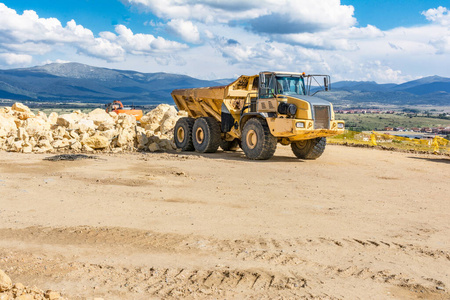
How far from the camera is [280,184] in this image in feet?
35.1

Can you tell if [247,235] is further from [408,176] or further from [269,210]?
[408,176]

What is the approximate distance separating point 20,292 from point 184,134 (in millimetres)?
13070

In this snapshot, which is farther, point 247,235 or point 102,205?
point 102,205

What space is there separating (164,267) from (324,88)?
10.1m

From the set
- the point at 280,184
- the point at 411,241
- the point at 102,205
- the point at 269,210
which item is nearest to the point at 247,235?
the point at 269,210

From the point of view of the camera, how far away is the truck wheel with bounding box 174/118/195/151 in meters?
17.0

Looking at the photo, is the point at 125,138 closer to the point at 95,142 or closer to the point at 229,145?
the point at 95,142

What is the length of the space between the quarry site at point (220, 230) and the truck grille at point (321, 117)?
3.89 ft

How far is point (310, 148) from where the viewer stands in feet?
49.1

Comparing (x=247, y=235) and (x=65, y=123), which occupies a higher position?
(x=65, y=123)

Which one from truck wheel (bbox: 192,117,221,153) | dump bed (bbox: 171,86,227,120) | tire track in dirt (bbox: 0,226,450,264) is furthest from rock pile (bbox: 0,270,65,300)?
truck wheel (bbox: 192,117,221,153)

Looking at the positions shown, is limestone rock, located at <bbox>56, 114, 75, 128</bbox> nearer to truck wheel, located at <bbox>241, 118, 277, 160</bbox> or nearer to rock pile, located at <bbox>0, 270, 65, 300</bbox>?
truck wheel, located at <bbox>241, 118, 277, 160</bbox>

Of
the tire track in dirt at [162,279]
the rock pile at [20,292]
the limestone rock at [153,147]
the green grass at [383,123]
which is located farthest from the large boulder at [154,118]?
the green grass at [383,123]

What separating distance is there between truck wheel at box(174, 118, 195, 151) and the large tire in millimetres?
3807
